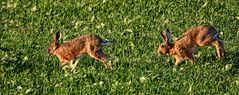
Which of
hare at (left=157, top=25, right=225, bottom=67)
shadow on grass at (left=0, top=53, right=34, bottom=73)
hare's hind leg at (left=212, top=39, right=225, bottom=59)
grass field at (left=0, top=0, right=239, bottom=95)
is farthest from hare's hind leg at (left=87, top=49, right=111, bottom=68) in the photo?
hare's hind leg at (left=212, top=39, right=225, bottom=59)

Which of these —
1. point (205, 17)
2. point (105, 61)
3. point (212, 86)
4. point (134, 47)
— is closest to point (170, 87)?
point (212, 86)

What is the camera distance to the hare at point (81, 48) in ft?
40.9

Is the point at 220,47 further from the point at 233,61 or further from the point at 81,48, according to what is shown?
the point at 81,48

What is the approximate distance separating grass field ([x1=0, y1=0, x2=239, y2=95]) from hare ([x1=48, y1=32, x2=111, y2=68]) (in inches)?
8.0

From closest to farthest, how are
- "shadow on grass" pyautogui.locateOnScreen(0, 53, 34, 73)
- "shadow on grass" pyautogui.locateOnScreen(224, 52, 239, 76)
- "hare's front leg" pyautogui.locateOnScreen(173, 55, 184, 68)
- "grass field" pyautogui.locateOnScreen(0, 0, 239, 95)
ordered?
"grass field" pyautogui.locateOnScreen(0, 0, 239, 95) → "shadow on grass" pyautogui.locateOnScreen(224, 52, 239, 76) → "hare's front leg" pyautogui.locateOnScreen(173, 55, 184, 68) → "shadow on grass" pyautogui.locateOnScreen(0, 53, 34, 73)

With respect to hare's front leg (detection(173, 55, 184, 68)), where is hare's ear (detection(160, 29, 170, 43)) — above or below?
above

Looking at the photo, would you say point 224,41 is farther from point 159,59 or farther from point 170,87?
point 170,87

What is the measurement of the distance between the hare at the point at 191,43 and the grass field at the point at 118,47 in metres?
0.16

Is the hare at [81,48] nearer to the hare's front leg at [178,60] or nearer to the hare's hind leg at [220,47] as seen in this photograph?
the hare's front leg at [178,60]

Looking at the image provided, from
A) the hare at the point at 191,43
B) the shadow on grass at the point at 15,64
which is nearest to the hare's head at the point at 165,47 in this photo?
the hare at the point at 191,43

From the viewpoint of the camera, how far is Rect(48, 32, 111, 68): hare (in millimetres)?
12469

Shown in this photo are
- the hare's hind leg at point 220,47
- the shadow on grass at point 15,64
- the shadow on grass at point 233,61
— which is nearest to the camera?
the shadow on grass at point 233,61

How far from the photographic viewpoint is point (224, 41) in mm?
13930

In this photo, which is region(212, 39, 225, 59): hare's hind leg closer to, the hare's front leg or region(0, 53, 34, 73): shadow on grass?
the hare's front leg
